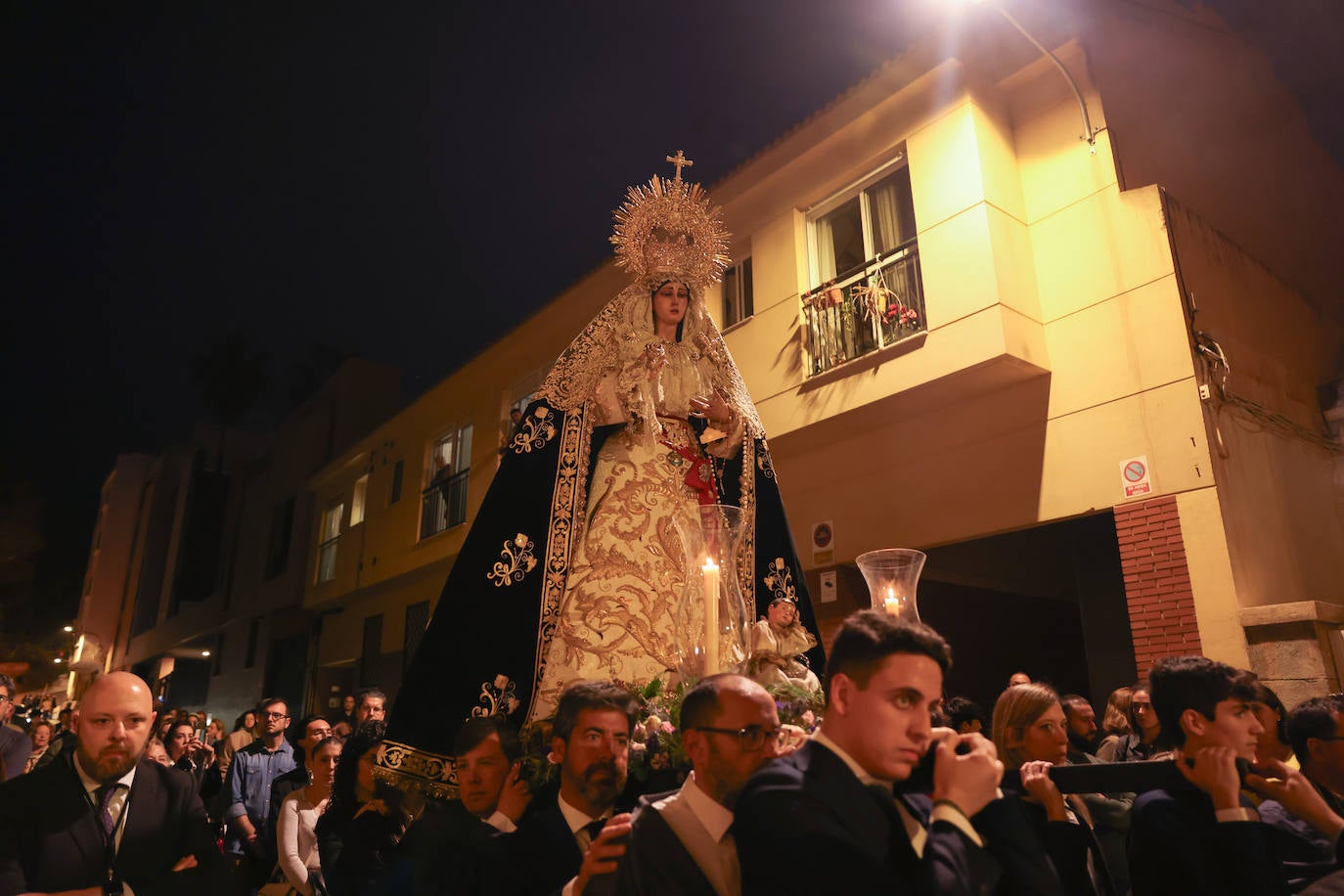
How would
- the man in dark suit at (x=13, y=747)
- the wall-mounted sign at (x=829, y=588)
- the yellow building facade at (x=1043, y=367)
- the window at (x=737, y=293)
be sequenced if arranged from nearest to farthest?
1. the man in dark suit at (x=13, y=747)
2. the yellow building facade at (x=1043, y=367)
3. the wall-mounted sign at (x=829, y=588)
4. the window at (x=737, y=293)

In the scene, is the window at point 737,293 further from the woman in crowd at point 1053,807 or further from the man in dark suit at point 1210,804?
the man in dark suit at point 1210,804

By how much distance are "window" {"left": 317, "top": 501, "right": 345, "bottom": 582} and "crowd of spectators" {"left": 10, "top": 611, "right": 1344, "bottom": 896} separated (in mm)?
15287

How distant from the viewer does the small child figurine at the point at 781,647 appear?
3.32 meters

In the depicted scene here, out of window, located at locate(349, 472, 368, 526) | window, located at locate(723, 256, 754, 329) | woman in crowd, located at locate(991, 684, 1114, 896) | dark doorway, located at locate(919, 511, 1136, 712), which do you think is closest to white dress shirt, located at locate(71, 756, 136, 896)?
woman in crowd, located at locate(991, 684, 1114, 896)

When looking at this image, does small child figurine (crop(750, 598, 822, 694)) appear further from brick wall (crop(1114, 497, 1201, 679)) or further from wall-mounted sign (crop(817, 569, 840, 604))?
wall-mounted sign (crop(817, 569, 840, 604))

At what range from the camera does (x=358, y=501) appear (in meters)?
18.3

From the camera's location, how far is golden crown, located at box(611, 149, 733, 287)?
4.48 m

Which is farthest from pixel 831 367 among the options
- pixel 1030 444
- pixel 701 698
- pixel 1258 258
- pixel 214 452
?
pixel 214 452

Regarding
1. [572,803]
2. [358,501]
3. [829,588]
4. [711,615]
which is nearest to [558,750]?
[572,803]

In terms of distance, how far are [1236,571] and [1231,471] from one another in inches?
32.3

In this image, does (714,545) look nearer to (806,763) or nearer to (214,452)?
(806,763)

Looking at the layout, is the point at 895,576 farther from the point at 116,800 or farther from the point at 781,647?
the point at 116,800

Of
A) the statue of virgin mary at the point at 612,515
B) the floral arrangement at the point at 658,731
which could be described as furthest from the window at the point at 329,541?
the floral arrangement at the point at 658,731

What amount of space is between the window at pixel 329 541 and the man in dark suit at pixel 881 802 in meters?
17.5
